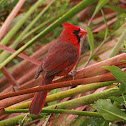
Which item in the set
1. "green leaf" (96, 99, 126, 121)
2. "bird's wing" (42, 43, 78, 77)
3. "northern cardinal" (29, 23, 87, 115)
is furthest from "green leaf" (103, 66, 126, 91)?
"bird's wing" (42, 43, 78, 77)

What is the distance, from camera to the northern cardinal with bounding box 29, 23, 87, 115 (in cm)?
158

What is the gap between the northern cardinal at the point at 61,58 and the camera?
1575 millimetres

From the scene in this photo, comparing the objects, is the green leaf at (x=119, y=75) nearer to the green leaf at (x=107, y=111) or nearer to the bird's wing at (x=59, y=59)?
the green leaf at (x=107, y=111)

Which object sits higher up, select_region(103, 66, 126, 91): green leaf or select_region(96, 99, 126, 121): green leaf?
select_region(103, 66, 126, 91): green leaf

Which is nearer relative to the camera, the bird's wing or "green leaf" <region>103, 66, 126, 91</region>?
"green leaf" <region>103, 66, 126, 91</region>

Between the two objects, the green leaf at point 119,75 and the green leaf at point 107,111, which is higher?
the green leaf at point 119,75

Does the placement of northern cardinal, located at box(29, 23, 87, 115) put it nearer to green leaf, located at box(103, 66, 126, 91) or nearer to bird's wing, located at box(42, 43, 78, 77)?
bird's wing, located at box(42, 43, 78, 77)

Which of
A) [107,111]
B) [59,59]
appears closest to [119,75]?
[107,111]

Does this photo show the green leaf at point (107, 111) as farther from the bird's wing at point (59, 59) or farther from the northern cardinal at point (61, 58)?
the bird's wing at point (59, 59)

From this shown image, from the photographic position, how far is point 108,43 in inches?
88.0

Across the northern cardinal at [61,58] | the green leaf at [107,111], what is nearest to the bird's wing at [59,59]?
the northern cardinal at [61,58]

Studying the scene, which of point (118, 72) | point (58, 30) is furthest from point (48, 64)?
point (58, 30)

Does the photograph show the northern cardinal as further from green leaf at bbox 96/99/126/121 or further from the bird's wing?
green leaf at bbox 96/99/126/121

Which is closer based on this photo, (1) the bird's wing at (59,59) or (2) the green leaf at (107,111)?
(2) the green leaf at (107,111)
